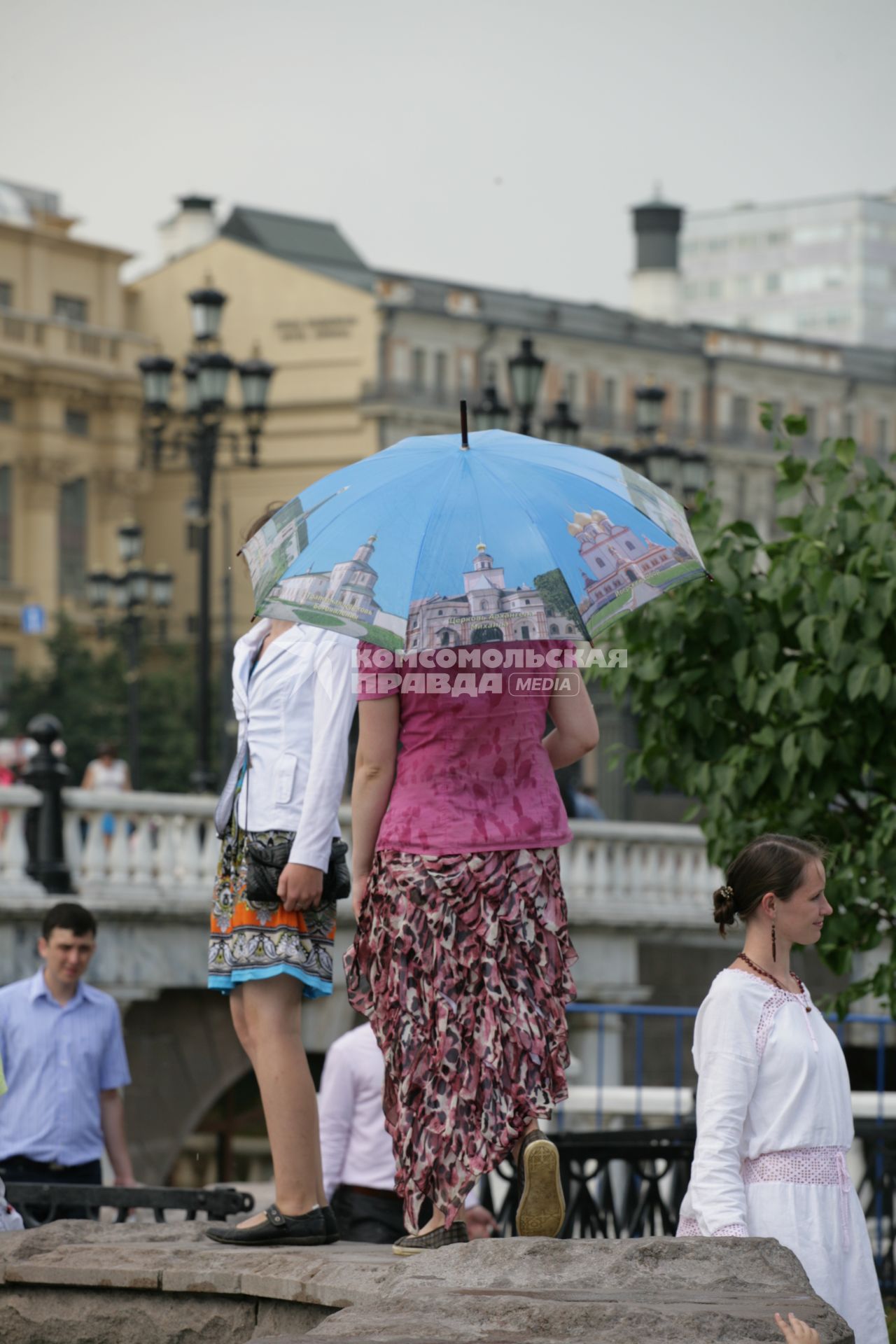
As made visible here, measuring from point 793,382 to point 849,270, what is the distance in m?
38.4

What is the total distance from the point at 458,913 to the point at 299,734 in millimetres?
698

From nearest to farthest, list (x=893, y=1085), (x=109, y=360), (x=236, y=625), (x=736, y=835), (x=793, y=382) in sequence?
(x=736, y=835) → (x=893, y=1085) → (x=236, y=625) → (x=109, y=360) → (x=793, y=382)

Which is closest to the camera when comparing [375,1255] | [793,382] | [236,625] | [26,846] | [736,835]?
[375,1255]

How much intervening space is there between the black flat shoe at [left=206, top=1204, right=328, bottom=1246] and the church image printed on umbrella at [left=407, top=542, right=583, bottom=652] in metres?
1.44

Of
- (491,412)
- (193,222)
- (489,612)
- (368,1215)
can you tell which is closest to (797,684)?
(368,1215)

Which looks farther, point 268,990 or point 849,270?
point 849,270

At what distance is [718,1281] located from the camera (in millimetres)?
4605

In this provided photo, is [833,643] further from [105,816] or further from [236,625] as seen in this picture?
[236,625]

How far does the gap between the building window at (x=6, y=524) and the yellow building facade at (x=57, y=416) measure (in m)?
0.03

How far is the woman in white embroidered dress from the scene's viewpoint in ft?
16.0

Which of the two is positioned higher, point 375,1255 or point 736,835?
point 736,835

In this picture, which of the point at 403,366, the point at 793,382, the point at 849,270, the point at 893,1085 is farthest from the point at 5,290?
the point at 849,270

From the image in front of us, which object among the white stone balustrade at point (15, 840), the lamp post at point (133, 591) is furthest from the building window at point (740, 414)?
the white stone balustrade at point (15, 840)

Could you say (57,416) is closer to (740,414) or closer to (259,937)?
(740,414)
